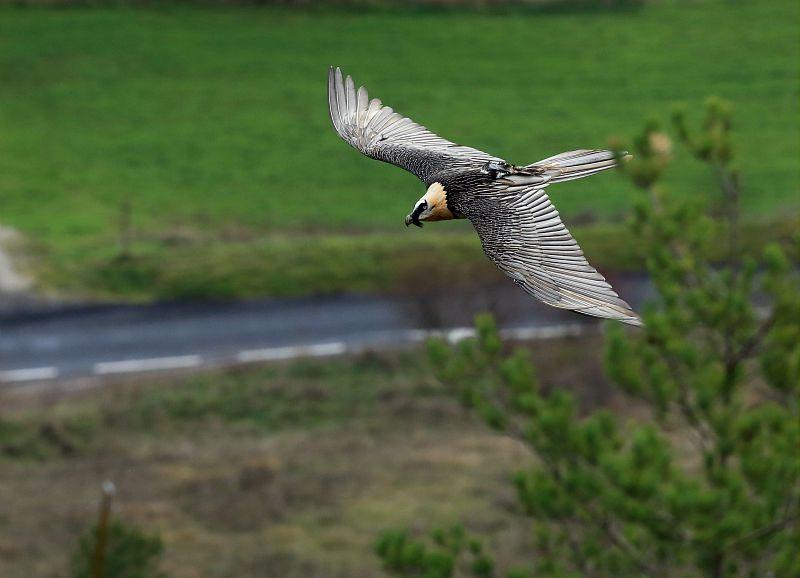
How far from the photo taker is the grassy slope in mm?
38781

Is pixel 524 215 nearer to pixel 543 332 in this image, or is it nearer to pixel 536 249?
pixel 536 249

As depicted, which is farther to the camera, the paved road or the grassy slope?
the paved road

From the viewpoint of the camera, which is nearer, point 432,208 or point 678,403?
point 432,208

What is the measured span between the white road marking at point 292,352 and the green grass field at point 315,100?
502 centimetres

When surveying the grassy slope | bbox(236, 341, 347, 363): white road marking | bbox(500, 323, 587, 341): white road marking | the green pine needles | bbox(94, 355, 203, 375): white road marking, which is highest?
the green pine needles

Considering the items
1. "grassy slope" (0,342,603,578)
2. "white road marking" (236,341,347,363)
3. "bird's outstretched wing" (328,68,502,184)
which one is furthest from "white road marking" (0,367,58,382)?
"bird's outstretched wing" (328,68,502,184)

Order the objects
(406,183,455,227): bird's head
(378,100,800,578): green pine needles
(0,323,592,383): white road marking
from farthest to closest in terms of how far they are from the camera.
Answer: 1. (0,323,592,383): white road marking
2. (378,100,800,578): green pine needles
3. (406,183,455,227): bird's head

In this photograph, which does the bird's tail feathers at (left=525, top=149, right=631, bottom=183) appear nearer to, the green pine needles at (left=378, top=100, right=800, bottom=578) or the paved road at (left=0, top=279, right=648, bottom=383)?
the green pine needles at (left=378, top=100, right=800, bottom=578)

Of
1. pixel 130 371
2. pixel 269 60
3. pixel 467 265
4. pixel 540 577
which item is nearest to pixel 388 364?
pixel 467 265

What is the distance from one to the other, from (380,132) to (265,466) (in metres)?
23.5

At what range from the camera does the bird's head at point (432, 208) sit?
48.7ft

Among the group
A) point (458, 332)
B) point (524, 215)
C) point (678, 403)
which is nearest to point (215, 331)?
point (458, 332)

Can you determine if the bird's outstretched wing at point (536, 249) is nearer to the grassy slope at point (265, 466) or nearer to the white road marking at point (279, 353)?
the grassy slope at point (265, 466)

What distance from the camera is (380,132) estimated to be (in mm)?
19344
